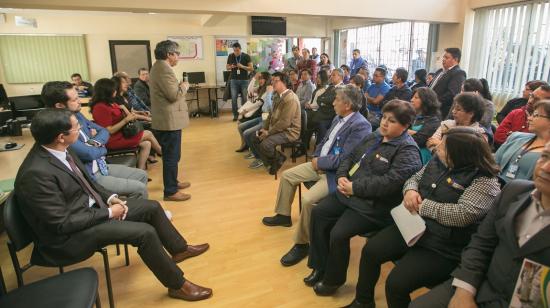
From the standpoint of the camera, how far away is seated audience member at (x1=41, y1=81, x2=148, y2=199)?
2.46 m

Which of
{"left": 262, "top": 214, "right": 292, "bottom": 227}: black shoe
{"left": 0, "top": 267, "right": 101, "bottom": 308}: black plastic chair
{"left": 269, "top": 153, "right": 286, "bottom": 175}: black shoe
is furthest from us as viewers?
{"left": 269, "top": 153, "right": 286, "bottom": 175}: black shoe

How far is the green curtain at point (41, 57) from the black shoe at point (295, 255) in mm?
7454

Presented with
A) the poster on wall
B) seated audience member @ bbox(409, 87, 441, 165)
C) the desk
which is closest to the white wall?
the poster on wall

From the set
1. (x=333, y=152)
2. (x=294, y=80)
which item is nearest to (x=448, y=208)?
(x=333, y=152)

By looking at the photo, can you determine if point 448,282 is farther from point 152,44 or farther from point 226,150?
point 152,44

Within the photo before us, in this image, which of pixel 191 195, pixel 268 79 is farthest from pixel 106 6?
pixel 191 195

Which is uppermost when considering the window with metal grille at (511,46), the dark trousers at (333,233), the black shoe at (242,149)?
the window with metal grille at (511,46)

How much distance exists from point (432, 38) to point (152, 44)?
6150 mm

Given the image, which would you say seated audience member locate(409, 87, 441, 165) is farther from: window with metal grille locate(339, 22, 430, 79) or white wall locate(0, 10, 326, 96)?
white wall locate(0, 10, 326, 96)

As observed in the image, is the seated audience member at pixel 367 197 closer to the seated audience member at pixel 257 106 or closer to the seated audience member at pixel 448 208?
the seated audience member at pixel 448 208

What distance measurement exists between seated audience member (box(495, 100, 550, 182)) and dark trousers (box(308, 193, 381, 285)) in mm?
832

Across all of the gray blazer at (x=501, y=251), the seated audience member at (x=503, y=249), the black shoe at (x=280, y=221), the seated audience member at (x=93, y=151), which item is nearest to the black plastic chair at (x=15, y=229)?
the seated audience member at (x=93, y=151)

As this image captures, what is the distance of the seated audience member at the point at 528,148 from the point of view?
6.36ft

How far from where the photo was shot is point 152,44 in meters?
8.29
